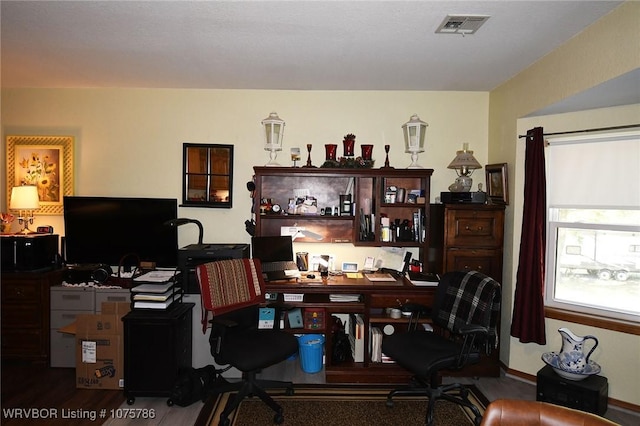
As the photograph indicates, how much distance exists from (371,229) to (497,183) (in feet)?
4.22

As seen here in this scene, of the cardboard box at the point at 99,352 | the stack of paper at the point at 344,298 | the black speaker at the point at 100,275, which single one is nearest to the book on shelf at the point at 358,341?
the stack of paper at the point at 344,298

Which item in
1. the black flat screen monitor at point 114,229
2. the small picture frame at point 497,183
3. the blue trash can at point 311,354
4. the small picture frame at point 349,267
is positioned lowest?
the blue trash can at point 311,354

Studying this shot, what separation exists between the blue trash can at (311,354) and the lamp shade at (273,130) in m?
1.81

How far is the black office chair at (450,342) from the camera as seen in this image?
8.13 ft

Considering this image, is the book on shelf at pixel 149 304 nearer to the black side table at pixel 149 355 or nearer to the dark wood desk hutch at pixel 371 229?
the black side table at pixel 149 355

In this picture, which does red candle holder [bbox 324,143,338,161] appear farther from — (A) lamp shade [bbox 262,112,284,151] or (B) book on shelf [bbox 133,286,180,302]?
(B) book on shelf [bbox 133,286,180,302]

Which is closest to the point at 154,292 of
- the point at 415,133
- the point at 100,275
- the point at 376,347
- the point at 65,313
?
the point at 100,275

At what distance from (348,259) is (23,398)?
2.86 metres

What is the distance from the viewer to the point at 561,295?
322cm

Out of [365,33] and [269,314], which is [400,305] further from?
[365,33]

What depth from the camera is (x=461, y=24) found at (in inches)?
91.3

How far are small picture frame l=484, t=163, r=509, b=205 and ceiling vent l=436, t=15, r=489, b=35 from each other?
4.85 feet

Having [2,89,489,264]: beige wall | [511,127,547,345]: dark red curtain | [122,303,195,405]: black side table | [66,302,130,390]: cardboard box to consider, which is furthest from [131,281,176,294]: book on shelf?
Answer: [511,127,547,345]: dark red curtain

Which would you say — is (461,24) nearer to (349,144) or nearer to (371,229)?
(349,144)
